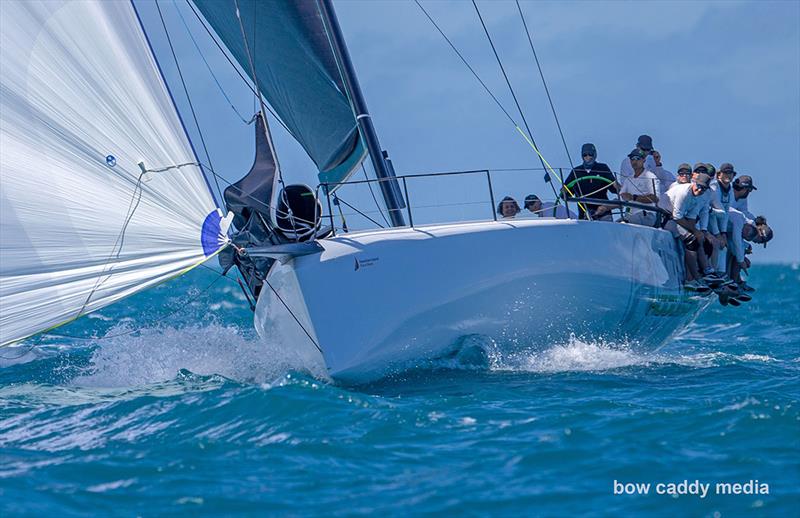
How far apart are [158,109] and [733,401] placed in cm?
400

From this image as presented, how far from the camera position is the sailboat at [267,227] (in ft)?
19.8

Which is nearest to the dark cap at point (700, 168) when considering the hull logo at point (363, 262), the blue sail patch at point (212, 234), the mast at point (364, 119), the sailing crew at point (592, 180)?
the sailing crew at point (592, 180)

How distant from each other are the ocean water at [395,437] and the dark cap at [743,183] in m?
3.01

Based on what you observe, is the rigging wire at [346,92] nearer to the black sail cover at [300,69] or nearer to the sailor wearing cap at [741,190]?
the black sail cover at [300,69]

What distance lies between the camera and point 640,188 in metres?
9.77

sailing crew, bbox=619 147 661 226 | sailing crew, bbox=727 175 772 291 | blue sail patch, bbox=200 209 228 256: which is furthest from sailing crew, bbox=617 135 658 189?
blue sail patch, bbox=200 209 228 256

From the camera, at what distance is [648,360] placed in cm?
930

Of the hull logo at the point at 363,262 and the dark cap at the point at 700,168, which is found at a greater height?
the dark cap at the point at 700,168

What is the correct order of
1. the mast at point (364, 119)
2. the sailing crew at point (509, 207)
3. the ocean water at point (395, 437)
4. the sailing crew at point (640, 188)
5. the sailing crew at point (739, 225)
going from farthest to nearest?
the sailing crew at point (739, 225)
the sailing crew at point (640, 188)
the sailing crew at point (509, 207)
the mast at point (364, 119)
the ocean water at point (395, 437)

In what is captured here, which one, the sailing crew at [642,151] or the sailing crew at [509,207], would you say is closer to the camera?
the sailing crew at [509,207]

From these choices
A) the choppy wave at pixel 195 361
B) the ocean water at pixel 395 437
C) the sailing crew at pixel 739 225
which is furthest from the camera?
the sailing crew at pixel 739 225

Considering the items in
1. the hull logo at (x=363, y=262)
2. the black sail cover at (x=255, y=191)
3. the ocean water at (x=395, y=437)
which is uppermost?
the black sail cover at (x=255, y=191)

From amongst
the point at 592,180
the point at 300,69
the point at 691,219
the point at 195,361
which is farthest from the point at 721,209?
the point at 195,361

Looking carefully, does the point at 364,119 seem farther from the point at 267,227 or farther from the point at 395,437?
the point at 395,437
